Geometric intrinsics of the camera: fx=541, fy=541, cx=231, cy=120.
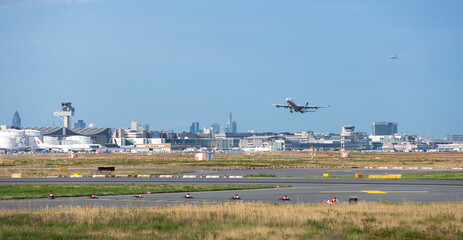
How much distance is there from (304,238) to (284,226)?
105 inches

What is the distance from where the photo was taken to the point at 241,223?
72.7 feet

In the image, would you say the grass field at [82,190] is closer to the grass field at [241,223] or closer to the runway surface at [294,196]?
the runway surface at [294,196]

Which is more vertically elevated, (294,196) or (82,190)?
(82,190)

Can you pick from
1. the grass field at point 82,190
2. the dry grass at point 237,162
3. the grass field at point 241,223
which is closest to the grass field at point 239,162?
the dry grass at point 237,162

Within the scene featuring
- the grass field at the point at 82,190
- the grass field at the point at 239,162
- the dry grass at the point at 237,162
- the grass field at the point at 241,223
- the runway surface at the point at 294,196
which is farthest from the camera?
the grass field at the point at 239,162

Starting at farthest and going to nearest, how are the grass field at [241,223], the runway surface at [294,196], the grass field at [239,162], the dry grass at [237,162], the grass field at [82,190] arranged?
the grass field at [239,162] < the dry grass at [237,162] < the grass field at [82,190] < the runway surface at [294,196] < the grass field at [241,223]

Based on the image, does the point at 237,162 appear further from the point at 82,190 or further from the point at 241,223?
the point at 241,223

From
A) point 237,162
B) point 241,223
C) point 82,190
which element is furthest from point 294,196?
point 237,162

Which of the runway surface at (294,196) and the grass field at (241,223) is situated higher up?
the grass field at (241,223)

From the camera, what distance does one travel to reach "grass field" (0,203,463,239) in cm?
1950

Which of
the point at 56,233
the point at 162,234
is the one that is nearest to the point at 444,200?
the point at 162,234

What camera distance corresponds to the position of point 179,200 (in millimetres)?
33594

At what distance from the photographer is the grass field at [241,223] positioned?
19500mm

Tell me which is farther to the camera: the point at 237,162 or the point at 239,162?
the point at 239,162
